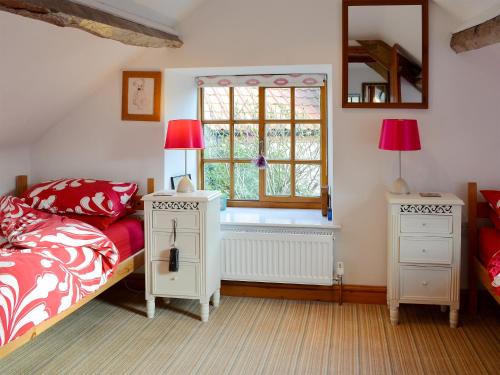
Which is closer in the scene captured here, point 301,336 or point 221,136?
point 301,336

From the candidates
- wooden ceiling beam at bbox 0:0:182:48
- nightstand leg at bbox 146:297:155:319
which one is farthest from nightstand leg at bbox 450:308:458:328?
wooden ceiling beam at bbox 0:0:182:48

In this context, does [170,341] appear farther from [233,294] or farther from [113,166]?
[113,166]

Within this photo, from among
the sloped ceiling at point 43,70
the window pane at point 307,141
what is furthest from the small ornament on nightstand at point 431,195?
the sloped ceiling at point 43,70

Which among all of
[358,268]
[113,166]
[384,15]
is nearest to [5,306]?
[113,166]

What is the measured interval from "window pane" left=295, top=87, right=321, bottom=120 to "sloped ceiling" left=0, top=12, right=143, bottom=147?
132 centimetres

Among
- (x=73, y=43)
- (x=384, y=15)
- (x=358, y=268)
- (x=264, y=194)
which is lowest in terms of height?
(x=358, y=268)

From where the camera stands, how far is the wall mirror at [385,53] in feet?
11.3

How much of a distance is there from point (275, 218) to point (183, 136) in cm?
95

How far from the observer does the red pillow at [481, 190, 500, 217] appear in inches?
126

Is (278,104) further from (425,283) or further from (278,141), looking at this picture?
(425,283)

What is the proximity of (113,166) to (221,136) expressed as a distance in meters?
0.94

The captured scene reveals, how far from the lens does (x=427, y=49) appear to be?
11.3ft

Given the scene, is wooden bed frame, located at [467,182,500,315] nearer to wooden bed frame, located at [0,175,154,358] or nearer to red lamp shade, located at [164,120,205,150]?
red lamp shade, located at [164,120,205,150]

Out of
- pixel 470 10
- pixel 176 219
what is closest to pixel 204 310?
pixel 176 219
